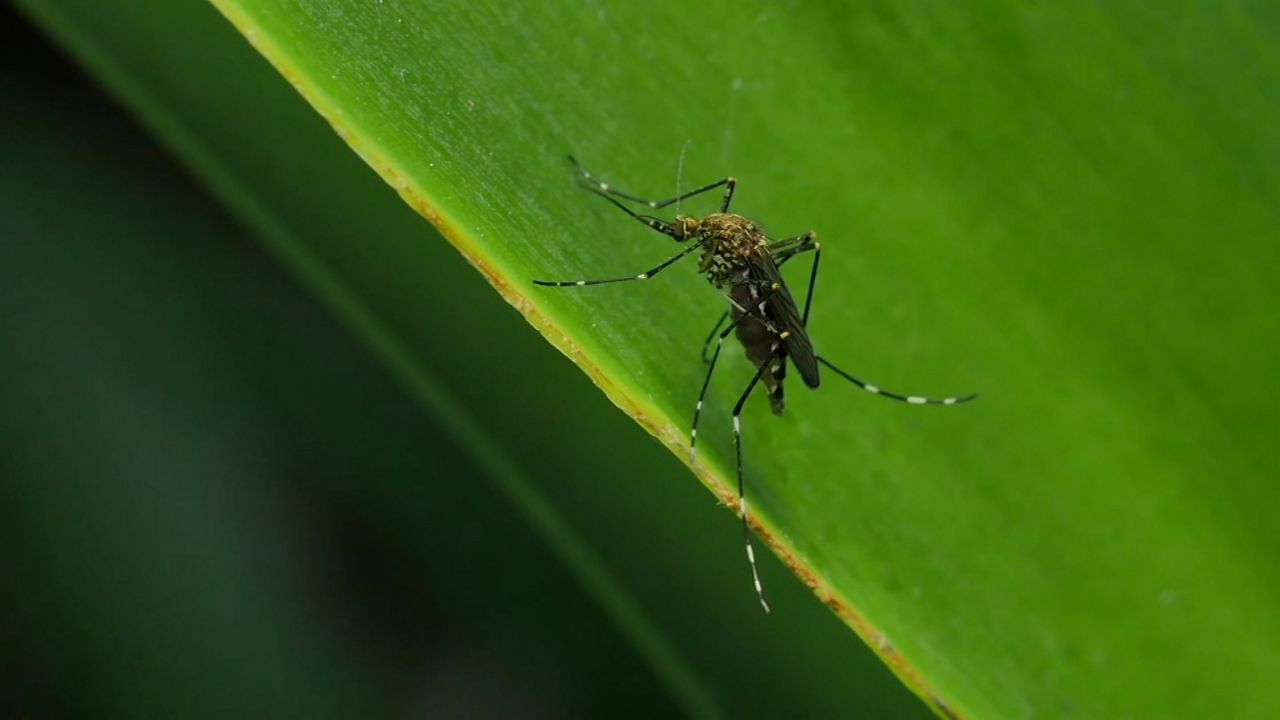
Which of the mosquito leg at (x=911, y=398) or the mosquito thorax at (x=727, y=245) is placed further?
the mosquito thorax at (x=727, y=245)

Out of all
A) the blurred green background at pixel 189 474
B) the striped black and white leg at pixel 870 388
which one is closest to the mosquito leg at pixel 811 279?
the striped black and white leg at pixel 870 388

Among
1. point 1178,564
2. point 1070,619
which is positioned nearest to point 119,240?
point 1070,619

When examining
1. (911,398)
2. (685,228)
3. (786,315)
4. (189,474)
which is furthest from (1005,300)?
(189,474)

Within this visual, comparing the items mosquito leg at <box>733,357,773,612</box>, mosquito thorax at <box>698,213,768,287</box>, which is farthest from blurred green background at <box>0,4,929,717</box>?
mosquito thorax at <box>698,213,768,287</box>

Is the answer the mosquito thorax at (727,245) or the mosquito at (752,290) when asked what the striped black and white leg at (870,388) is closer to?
the mosquito at (752,290)

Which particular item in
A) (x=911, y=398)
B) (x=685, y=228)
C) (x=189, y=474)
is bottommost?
(x=911, y=398)

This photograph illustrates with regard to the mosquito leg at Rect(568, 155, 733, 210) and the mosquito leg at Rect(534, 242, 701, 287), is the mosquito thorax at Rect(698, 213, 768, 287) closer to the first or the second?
the mosquito leg at Rect(534, 242, 701, 287)

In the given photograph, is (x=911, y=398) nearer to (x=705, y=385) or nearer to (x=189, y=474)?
(x=705, y=385)
